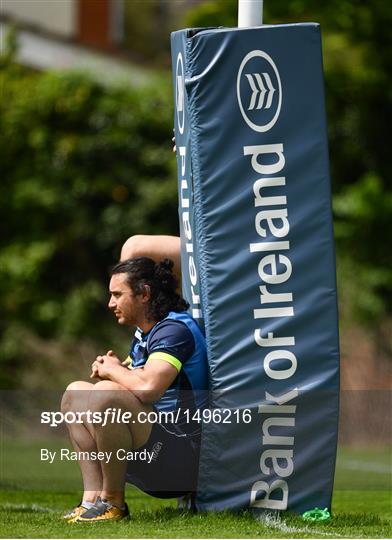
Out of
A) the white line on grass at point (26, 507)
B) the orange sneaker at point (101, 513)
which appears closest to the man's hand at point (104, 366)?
the orange sneaker at point (101, 513)

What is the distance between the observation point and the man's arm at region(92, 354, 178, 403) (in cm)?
584

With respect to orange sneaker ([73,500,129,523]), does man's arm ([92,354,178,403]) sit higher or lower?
higher

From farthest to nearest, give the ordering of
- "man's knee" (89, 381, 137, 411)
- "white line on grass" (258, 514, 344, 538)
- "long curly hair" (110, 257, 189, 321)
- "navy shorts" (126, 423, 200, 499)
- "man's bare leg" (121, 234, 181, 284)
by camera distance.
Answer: "man's bare leg" (121, 234, 181, 284)
"long curly hair" (110, 257, 189, 321)
"navy shorts" (126, 423, 200, 499)
"man's knee" (89, 381, 137, 411)
"white line on grass" (258, 514, 344, 538)

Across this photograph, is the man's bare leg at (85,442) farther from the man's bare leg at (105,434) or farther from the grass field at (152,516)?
the grass field at (152,516)

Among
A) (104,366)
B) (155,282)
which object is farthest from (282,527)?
(155,282)

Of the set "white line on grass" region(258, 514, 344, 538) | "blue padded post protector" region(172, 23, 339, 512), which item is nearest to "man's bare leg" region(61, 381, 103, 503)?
"blue padded post protector" region(172, 23, 339, 512)

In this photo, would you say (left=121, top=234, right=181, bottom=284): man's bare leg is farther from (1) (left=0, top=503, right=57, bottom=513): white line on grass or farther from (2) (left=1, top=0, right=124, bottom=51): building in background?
(2) (left=1, top=0, right=124, bottom=51): building in background

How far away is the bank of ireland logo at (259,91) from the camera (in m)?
6.07

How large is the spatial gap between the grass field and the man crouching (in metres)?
0.18

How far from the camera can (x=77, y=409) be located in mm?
5906

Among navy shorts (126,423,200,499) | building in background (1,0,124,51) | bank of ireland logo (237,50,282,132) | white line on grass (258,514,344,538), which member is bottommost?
white line on grass (258,514,344,538)

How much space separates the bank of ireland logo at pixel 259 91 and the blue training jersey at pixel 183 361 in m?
1.00

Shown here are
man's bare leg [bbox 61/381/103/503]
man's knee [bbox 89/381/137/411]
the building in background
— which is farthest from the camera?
the building in background

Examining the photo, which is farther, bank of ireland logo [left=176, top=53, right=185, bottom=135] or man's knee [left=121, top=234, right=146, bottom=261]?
man's knee [left=121, top=234, right=146, bottom=261]
